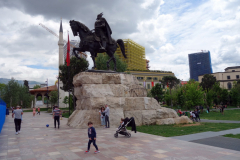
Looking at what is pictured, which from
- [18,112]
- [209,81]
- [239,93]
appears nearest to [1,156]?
[18,112]

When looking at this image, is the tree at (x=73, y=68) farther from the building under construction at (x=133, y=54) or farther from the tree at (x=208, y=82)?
the tree at (x=208, y=82)

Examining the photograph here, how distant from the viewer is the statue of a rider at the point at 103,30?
43.0 ft

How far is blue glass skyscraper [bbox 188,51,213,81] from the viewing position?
140 m

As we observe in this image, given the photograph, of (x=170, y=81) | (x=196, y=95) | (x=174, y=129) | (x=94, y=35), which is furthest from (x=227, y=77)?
(x=94, y=35)

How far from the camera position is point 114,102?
11.9 metres

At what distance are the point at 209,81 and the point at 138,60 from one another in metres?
29.8

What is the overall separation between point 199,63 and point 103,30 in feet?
484

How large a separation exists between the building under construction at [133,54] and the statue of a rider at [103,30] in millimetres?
50354

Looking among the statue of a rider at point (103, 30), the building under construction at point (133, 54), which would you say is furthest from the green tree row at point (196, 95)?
the statue of a rider at point (103, 30)

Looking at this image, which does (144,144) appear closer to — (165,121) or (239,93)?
(165,121)

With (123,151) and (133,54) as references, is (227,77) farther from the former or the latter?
(123,151)

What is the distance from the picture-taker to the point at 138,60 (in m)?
78.6

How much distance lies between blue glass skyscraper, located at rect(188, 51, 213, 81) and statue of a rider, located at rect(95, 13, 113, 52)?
473ft

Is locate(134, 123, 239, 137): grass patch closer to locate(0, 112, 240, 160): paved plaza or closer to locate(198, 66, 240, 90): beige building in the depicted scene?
locate(0, 112, 240, 160): paved plaza
